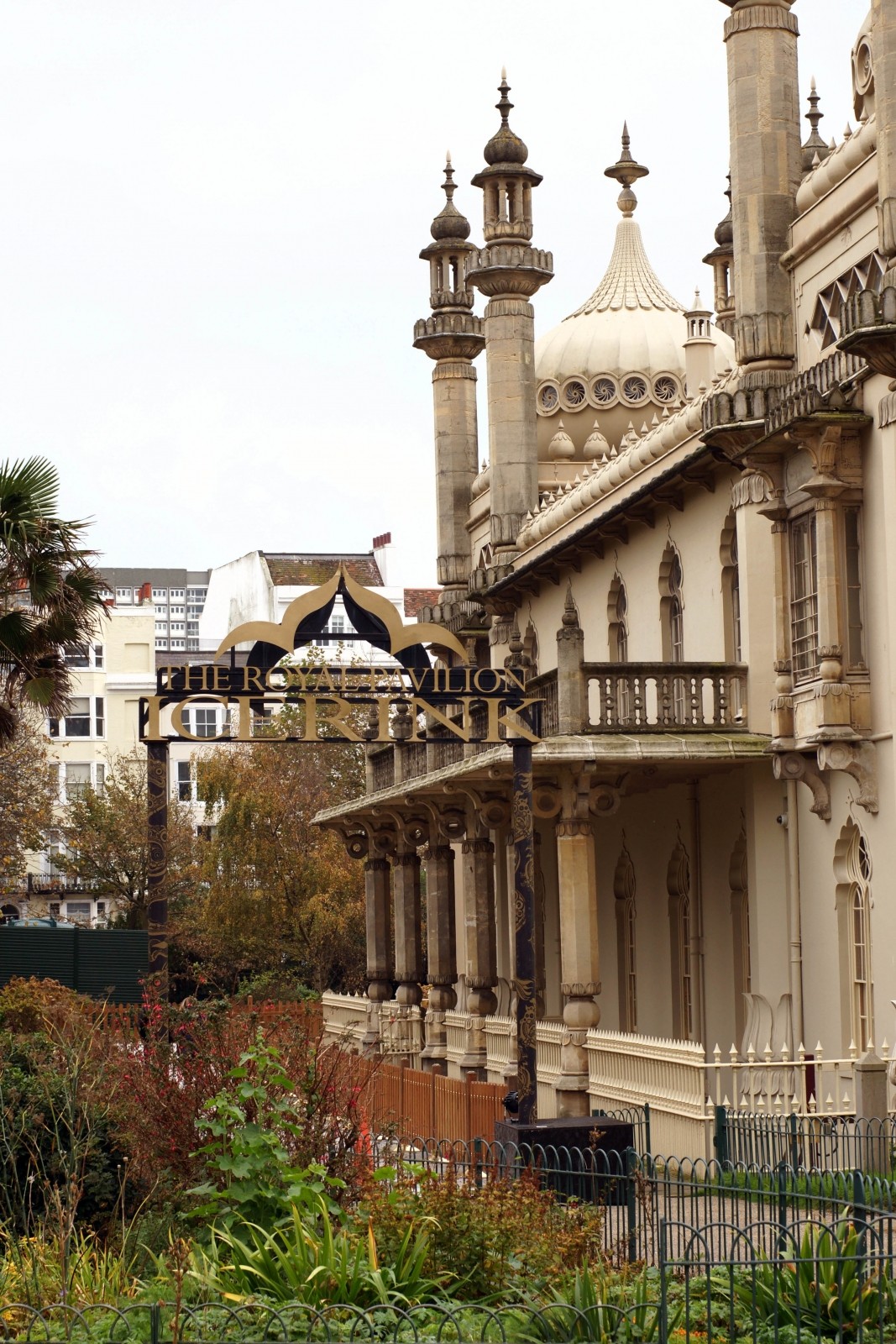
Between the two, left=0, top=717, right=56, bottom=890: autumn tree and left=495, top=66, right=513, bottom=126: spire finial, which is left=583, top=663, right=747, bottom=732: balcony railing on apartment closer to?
left=495, top=66, right=513, bottom=126: spire finial

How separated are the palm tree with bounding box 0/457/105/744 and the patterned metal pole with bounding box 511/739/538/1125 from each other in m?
6.66

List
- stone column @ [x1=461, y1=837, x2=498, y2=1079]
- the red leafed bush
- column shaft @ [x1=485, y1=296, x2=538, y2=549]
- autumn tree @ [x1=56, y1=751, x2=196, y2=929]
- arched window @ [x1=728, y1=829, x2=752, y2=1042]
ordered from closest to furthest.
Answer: the red leafed bush < arched window @ [x1=728, y1=829, x2=752, y2=1042] < stone column @ [x1=461, y1=837, x2=498, y2=1079] < column shaft @ [x1=485, y1=296, x2=538, y2=549] < autumn tree @ [x1=56, y1=751, x2=196, y2=929]

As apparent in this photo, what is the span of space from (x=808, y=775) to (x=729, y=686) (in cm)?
232

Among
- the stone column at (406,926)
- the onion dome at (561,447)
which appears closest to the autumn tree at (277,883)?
the stone column at (406,926)

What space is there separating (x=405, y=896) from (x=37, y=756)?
63.9 ft

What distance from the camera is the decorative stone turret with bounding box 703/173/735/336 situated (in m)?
38.4

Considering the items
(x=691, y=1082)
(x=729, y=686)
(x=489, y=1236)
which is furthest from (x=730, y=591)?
(x=489, y=1236)

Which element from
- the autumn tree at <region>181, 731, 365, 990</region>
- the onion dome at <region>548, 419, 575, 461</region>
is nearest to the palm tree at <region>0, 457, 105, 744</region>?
the onion dome at <region>548, 419, 575, 461</region>

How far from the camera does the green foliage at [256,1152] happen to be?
1214 centimetres

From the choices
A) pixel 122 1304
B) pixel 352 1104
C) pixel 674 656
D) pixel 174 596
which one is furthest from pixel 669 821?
pixel 174 596

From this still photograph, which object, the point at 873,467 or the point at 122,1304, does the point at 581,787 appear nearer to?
the point at 873,467

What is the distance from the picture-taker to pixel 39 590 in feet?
75.4

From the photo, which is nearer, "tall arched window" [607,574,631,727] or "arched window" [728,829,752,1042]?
"arched window" [728,829,752,1042]

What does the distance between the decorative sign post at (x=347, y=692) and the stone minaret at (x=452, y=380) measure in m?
19.1
